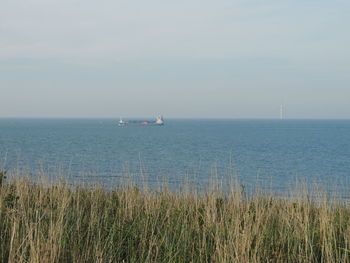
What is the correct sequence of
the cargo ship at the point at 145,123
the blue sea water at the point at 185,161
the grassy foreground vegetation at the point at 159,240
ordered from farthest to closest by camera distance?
the cargo ship at the point at 145,123, the blue sea water at the point at 185,161, the grassy foreground vegetation at the point at 159,240

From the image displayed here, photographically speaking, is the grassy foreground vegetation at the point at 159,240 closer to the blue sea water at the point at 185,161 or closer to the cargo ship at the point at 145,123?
the blue sea water at the point at 185,161

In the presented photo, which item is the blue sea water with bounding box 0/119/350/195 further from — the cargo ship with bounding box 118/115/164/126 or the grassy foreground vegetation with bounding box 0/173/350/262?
the cargo ship with bounding box 118/115/164/126

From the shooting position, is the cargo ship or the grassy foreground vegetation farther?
the cargo ship

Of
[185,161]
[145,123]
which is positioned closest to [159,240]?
[185,161]

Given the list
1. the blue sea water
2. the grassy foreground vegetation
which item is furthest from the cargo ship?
the grassy foreground vegetation

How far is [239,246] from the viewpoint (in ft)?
14.3

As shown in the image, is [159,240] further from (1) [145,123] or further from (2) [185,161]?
(1) [145,123]

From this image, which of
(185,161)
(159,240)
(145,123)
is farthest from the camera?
(145,123)

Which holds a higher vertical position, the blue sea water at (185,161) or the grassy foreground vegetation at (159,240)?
the grassy foreground vegetation at (159,240)

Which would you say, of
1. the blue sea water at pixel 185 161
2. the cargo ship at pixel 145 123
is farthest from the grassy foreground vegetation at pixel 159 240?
the cargo ship at pixel 145 123

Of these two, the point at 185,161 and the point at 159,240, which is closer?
the point at 159,240

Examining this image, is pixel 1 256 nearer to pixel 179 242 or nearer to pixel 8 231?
pixel 8 231

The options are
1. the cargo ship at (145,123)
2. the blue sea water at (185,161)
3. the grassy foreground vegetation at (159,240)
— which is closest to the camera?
the grassy foreground vegetation at (159,240)

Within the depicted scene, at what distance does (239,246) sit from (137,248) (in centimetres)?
122
